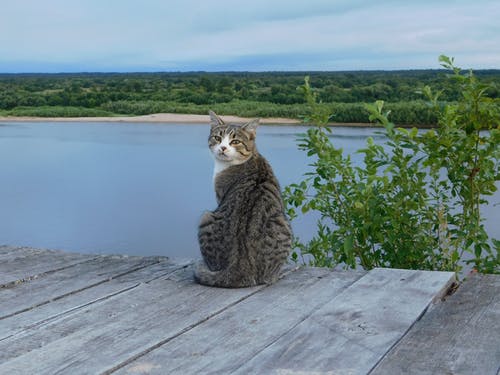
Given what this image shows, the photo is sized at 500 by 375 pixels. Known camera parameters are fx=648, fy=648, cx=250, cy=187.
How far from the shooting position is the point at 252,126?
325 centimetres

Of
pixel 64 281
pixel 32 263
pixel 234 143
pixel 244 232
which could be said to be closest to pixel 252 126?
pixel 234 143

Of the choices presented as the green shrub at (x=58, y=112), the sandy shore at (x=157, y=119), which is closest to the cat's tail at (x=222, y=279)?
the sandy shore at (x=157, y=119)

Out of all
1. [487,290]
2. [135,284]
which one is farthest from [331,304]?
[135,284]

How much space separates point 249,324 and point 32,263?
1587 millimetres

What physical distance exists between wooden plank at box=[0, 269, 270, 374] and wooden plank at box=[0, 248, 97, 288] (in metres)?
0.68

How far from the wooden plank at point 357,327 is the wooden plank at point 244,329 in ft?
0.18

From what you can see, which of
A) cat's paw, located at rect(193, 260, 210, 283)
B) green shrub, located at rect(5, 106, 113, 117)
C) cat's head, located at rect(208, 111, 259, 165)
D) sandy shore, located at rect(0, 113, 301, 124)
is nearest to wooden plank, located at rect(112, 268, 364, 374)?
cat's paw, located at rect(193, 260, 210, 283)

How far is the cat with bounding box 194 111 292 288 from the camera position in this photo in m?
2.65

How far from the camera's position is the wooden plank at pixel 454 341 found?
1759 mm

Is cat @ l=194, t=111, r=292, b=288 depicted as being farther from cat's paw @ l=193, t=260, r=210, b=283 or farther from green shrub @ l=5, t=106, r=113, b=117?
green shrub @ l=5, t=106, r=113, b=117

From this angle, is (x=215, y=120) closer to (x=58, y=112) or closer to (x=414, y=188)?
(x=414, y=188)

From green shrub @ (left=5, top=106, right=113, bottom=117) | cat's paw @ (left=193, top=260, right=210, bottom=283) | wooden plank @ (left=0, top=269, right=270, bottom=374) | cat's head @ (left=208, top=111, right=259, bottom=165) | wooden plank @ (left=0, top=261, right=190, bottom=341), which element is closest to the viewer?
wooden plank @ (left=0, top=269, right=270, bottom=374)

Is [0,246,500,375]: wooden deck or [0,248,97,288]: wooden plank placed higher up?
[0,246,500,375]: wooden deck

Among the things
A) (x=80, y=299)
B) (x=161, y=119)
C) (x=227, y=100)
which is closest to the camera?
(x=80, y=299)
